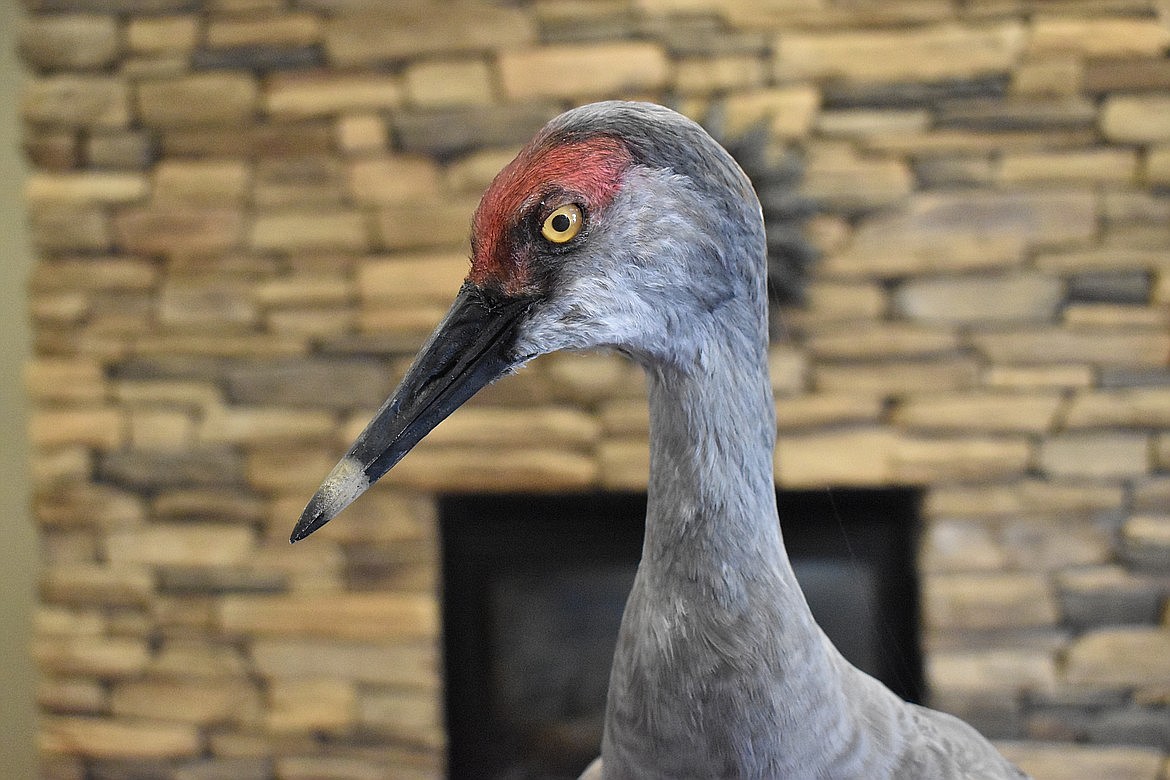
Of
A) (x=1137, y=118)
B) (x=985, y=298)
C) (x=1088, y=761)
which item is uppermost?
(x=1137, y=118)

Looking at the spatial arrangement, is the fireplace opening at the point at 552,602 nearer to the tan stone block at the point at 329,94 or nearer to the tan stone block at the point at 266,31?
the tan stone block at the point at 329,94

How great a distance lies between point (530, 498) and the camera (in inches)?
63.7

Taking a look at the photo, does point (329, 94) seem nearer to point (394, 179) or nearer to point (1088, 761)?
point (394, 179)

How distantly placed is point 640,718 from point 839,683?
12 centimetres

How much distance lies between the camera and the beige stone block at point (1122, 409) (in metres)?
1.48

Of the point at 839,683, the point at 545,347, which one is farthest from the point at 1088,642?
the point at 545,347

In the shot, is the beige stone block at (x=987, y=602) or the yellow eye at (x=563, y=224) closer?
the yellow eye at (x=563, y=224)

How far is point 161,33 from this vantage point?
5.16 feet

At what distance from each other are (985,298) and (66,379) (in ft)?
5.30

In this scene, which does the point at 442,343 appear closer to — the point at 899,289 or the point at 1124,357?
the point at 899,289

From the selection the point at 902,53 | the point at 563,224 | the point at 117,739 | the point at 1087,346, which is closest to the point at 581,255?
the point at 563,224

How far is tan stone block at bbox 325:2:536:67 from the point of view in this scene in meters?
1.52

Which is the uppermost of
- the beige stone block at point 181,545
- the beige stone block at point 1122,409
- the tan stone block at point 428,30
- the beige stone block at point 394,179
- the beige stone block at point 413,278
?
the tan stone block at point 428,30

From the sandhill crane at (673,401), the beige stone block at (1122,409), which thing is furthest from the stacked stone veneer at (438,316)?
the sandhill crane at (673,401)
